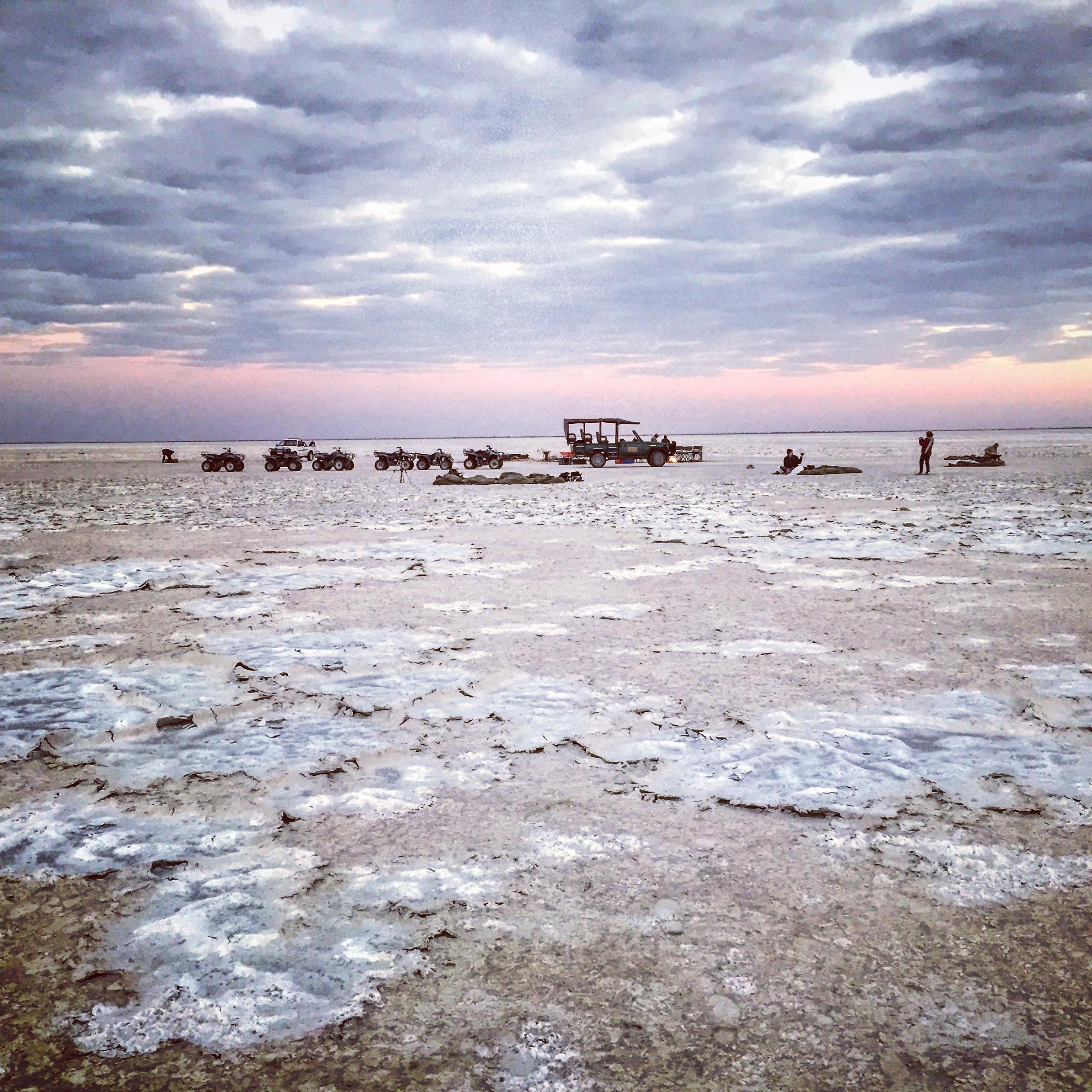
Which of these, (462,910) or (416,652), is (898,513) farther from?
(462,910)

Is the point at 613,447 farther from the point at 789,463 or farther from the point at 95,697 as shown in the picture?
the point at 95,697

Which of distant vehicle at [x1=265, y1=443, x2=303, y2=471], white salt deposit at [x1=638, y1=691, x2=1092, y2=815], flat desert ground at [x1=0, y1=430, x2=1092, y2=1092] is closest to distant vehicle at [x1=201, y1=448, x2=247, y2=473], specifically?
distant vehicle at [x1=265, y1=443, x2=303, y2=471]

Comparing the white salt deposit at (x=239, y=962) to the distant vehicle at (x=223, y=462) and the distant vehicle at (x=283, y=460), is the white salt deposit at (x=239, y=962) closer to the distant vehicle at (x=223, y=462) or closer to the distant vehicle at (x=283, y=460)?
the distant vehicle at (x=283, y=460)

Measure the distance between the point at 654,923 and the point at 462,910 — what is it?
2.05 ft

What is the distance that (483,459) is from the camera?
3797 cm

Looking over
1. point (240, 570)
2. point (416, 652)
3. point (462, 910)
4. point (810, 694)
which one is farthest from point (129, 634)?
point (810, 694)

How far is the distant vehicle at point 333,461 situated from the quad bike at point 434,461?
3.79m

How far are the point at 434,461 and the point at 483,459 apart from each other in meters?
4.79

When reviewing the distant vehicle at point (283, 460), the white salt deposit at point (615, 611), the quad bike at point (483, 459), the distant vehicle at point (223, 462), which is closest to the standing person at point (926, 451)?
the quad bike at point (483, 459)

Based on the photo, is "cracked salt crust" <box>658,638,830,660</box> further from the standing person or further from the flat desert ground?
the standing person

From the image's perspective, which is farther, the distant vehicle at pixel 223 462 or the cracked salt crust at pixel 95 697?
the distant vehicle at pixel 223 462

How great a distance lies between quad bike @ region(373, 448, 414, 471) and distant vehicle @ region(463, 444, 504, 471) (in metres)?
3.48

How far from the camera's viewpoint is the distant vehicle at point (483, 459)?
37.9m

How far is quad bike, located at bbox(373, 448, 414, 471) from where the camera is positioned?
39.9 metres
